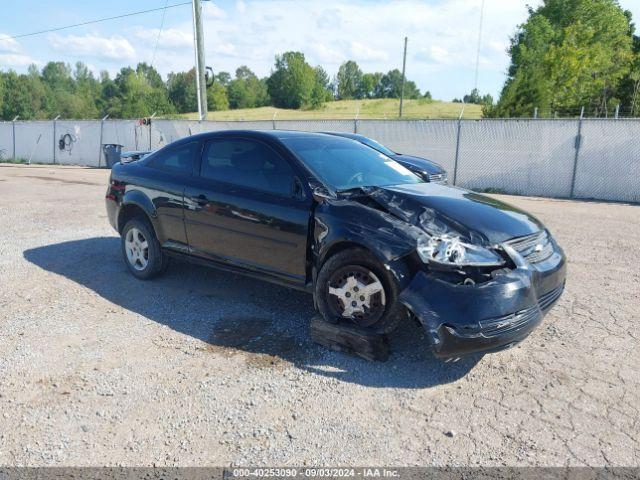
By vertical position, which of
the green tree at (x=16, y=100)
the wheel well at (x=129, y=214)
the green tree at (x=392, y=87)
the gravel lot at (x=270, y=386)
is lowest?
the gravel lot at (x=270, y=386)

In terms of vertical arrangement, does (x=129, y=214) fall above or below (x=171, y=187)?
below

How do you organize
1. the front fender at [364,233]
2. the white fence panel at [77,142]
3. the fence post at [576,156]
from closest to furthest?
the front fender at [364,233] → the fence post at [576,156] → the white fence panel at [77,142]

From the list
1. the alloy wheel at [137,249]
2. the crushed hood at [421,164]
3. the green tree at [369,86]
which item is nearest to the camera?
the alloy wheel at [137,249]

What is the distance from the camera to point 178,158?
16.8 ft

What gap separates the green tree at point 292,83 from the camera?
86312 millimetres

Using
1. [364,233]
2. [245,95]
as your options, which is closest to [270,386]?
[364,233]

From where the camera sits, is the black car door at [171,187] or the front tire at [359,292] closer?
the front tire at [359,292]

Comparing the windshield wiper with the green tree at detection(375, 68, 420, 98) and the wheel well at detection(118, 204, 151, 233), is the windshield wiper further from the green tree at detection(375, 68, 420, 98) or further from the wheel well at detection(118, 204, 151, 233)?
the green tree at detection(375, 68, 420, 98)

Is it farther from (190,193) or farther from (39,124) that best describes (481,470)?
(39,124)

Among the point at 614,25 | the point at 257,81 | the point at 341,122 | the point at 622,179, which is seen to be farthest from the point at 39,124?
the point at 257,81

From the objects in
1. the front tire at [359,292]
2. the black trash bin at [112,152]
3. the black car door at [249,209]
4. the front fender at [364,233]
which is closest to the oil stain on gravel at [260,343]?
the front tire at [359,292]

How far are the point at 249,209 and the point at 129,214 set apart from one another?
1963 millimetres

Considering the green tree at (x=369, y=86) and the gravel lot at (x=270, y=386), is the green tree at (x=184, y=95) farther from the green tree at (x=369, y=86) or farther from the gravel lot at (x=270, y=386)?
the gravel lot at (x=270, y=386)

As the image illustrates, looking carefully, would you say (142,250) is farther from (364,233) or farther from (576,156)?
(576,156)
